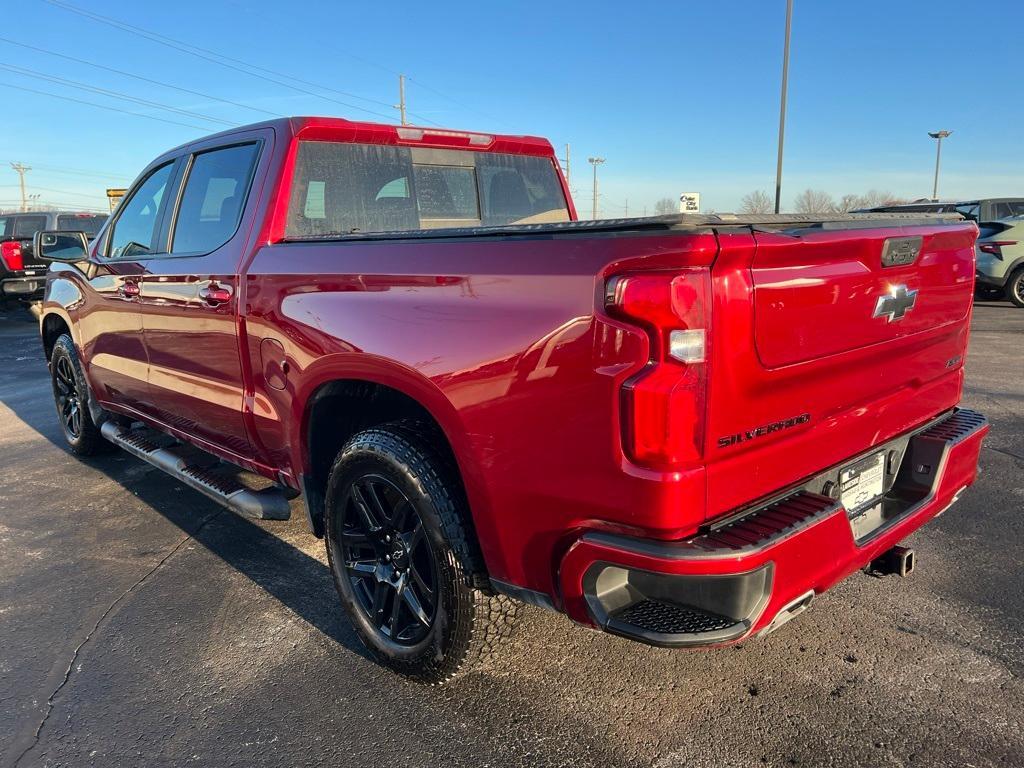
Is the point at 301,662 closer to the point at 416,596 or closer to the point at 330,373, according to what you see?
the point at 416,596

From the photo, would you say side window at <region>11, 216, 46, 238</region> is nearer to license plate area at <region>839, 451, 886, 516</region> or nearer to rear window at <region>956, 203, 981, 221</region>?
license plate area at <region>839, 451, 886, 516</region>

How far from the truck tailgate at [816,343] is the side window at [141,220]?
3447mm

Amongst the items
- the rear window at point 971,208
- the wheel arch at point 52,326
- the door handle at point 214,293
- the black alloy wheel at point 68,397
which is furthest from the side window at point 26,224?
the rear window at point 971,208

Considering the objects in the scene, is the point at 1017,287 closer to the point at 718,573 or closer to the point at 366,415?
the point at 366,415

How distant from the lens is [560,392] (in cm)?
200

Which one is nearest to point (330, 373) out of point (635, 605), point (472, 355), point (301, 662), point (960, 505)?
point (472, 355)

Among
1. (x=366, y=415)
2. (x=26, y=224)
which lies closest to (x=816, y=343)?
(x=366, y=415)

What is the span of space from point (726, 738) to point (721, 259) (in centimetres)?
155

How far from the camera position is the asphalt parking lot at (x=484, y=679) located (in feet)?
7.89

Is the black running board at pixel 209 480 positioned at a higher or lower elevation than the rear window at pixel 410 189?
lower

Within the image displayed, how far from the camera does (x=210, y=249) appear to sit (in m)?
3.62

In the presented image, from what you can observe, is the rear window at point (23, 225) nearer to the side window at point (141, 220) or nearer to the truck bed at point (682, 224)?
the side window at point (141, 220)

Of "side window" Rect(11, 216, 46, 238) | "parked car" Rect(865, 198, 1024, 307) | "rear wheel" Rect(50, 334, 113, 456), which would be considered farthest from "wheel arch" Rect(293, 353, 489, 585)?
"side window" Rect(11, 216, 46, 238)

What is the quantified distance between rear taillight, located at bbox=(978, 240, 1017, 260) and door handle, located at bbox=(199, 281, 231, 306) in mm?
12924
